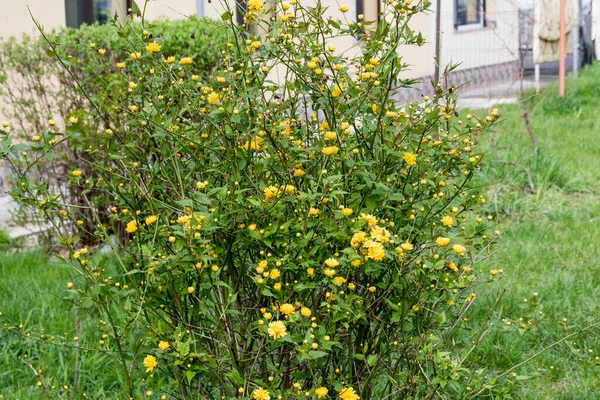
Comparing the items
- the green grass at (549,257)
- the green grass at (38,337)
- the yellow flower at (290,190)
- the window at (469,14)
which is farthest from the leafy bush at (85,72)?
the window at (469,14)

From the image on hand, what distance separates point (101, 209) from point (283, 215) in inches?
134

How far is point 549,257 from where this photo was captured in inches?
199

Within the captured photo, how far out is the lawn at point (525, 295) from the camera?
353cm

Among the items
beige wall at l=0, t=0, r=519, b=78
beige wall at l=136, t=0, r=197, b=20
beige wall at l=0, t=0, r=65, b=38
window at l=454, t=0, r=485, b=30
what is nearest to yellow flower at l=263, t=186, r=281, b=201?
beige wall at l=0, t=0, r=519, b=78

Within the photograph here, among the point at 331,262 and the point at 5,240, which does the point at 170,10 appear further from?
the point at 331,262

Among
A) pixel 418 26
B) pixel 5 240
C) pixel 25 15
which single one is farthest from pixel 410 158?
pixel 418 26

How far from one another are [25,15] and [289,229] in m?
6.04

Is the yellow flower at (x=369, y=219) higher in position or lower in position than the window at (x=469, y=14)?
lower

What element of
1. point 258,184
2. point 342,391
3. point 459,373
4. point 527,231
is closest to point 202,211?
point 258,184

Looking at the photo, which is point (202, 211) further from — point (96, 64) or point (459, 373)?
point (96, 64)

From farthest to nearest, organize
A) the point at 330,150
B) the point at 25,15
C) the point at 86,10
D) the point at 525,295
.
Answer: the point at 86,10
the point at 25,15
the point at 525,295
the point at 330,150

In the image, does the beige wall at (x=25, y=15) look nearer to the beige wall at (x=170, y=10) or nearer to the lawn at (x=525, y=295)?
the beige wall at (x=170, y=10)

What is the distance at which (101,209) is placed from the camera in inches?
215

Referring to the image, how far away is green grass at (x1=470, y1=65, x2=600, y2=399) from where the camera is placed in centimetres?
362
